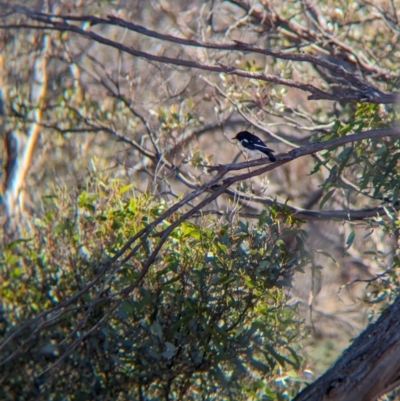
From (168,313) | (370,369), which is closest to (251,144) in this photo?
(168,313)

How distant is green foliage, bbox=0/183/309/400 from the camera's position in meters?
3.64

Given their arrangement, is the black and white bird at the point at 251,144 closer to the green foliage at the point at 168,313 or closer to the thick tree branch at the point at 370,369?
the green foliage at the point at 168,313

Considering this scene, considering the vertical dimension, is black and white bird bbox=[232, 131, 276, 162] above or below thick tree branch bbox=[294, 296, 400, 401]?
above

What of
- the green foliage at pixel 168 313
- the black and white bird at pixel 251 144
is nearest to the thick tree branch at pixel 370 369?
the green foliage at pixel 168 313

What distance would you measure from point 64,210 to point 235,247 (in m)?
1.18

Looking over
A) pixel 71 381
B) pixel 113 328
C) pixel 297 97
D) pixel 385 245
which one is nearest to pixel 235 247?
pixel 113 328

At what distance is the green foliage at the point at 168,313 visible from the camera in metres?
3.64

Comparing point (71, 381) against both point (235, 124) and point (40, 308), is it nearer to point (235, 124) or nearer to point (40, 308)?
point (40, 308)

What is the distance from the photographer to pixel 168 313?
12.6ft

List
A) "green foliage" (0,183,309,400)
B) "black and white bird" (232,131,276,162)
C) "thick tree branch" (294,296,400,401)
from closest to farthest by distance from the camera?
1. "thick tree branch" (294,296,400,401)
2. "green foliage" (0,183,309,400)
3. "black and white bird" (232,131,276,162)

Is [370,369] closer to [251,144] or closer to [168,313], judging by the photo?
[168,313]

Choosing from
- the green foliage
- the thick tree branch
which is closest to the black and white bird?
the green foliage

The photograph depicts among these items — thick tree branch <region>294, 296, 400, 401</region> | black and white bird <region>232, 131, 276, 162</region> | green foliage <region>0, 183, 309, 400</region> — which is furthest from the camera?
black and white bird <region>232, 131, 276, 162</region>

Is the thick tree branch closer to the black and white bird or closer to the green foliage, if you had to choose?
the green foliage
